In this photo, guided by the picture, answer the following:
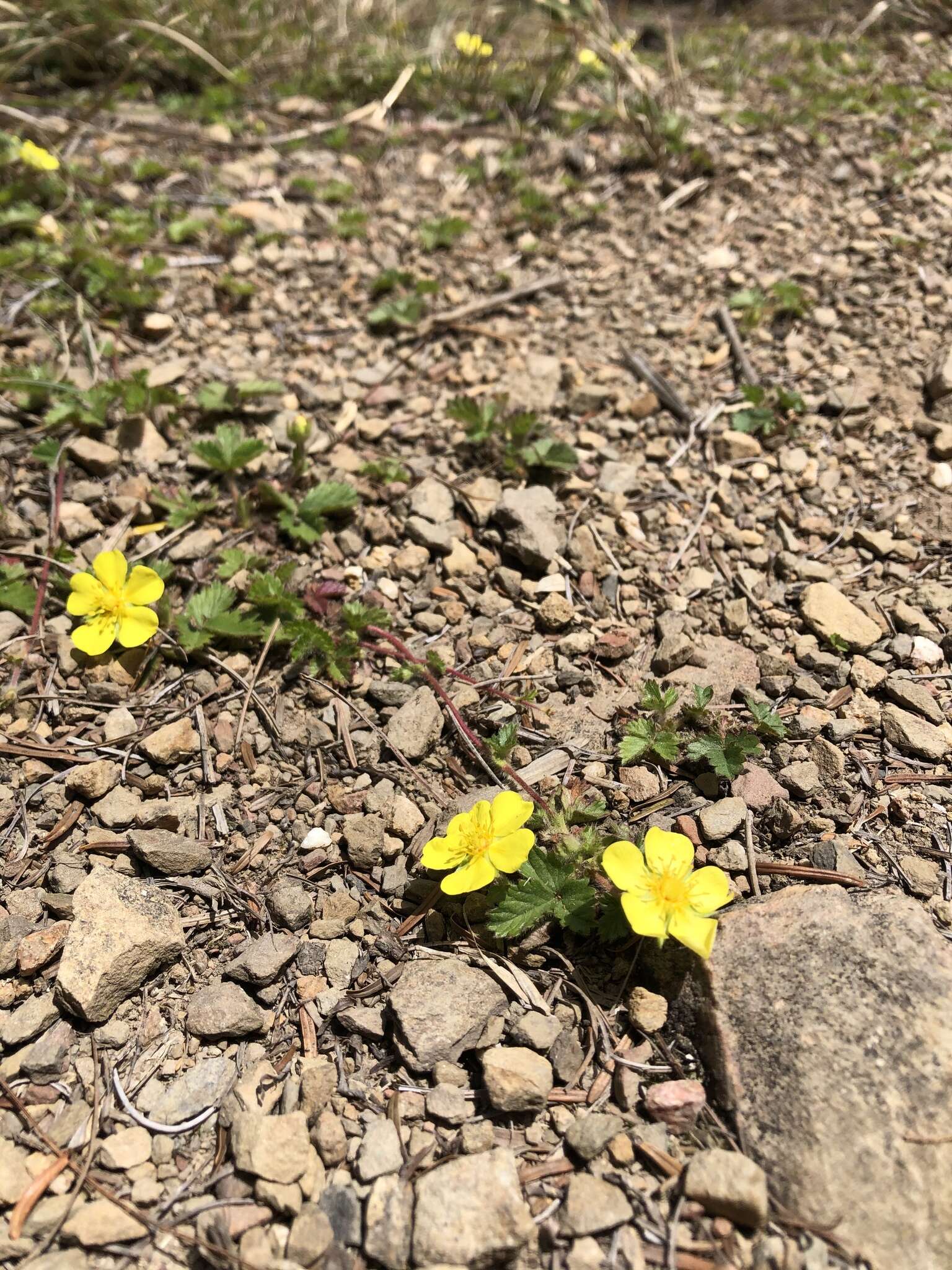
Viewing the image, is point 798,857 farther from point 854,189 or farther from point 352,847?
point 854,189

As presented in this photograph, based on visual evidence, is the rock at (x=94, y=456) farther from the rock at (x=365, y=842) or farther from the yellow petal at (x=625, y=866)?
the yellow petal at (x=625, y=866)

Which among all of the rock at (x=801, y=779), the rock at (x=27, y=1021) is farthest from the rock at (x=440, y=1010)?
the rock at (x=801, y=779)

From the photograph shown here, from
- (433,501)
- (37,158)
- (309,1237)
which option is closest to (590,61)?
(37,158)

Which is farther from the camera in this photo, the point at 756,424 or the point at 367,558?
the point at 756,424

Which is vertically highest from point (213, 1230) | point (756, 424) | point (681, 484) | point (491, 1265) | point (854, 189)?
point (854, 189)

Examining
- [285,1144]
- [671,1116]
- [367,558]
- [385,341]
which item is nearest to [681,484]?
[367,558]

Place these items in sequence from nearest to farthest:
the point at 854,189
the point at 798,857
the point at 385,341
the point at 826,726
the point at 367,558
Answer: the point at 798,857
the point at 826,726
the point at 367,558
the point at 385,341
the point at 854,189

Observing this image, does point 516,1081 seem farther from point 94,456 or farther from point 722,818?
point 94,456

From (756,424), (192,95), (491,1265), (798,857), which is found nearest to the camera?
(491,1265)
